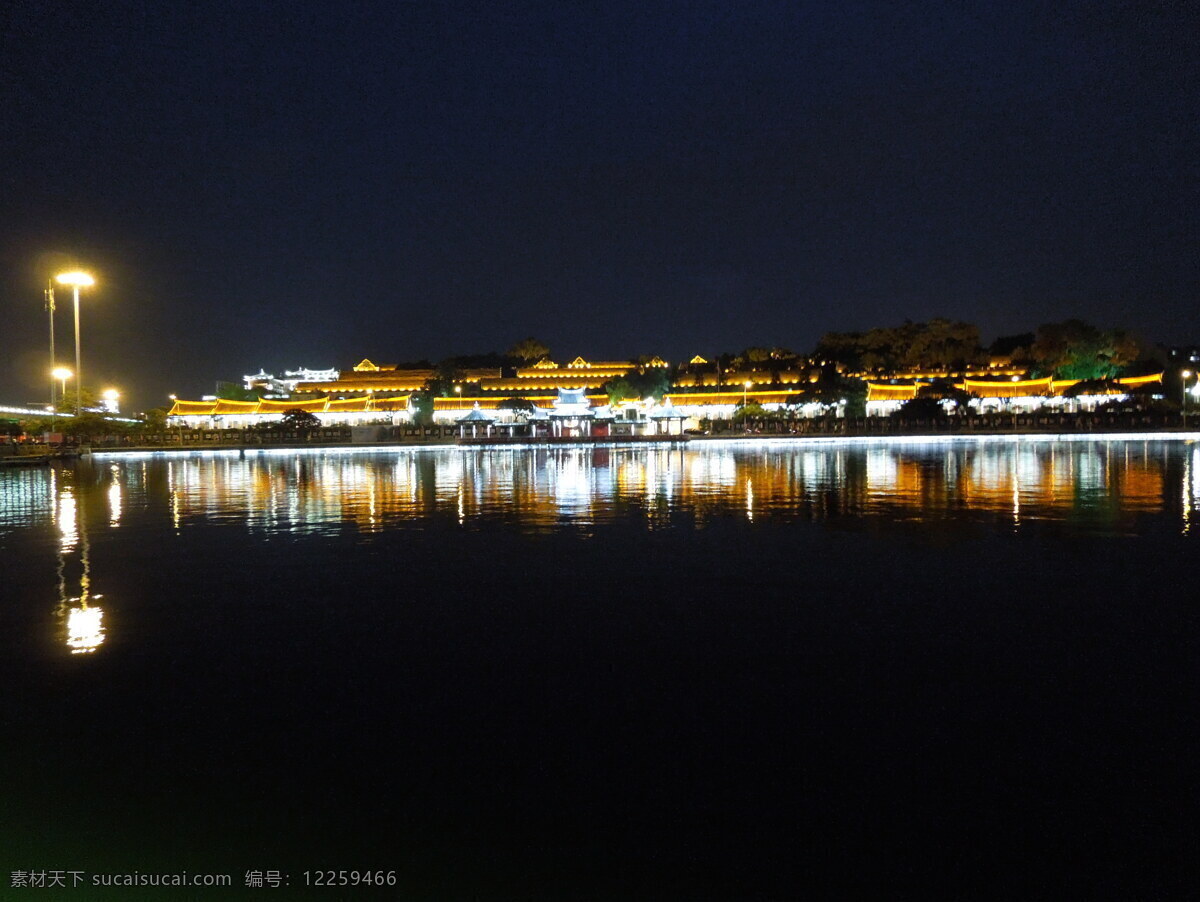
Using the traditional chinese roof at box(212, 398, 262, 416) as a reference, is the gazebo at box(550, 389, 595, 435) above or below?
below

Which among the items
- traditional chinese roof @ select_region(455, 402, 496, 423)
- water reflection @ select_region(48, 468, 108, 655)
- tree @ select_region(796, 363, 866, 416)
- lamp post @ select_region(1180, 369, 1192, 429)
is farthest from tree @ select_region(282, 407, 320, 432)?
lamp post @ select_region(1180, 369, 1192, 429)

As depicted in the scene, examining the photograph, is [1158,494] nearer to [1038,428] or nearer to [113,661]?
[113,661]

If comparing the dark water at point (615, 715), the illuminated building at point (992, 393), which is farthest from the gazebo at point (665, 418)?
the dark water at point (615, 715)

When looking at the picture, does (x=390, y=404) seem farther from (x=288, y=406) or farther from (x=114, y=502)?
(x=114, y=502)

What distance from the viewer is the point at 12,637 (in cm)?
571

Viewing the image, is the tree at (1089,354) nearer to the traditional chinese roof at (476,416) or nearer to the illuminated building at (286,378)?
the traditional chinese roof at (476,416)

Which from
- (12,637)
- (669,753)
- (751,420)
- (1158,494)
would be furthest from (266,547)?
(751,420)

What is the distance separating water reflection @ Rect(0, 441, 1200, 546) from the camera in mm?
11523

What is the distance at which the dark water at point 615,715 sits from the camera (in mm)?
3000

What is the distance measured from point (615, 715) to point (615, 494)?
1097 centimetres

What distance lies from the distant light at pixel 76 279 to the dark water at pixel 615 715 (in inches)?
1239

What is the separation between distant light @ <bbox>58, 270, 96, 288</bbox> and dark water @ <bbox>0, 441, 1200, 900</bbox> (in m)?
31.5

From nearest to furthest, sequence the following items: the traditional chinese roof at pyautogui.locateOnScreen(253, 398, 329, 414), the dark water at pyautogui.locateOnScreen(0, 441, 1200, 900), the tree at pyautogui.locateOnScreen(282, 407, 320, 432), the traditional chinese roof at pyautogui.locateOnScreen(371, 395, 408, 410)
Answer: the dark water at pyautogui.locateOnScreen(0, 441, 1200, 900) → the tree at pyautogui.locateOnScreen(282, 407, 320, 432) → the traditional chinese roof at pyautogui.locateOnScreen(253, 398, 329, 414) → the traditional chinese roof at pyautogui.locateOnScreen(371, 395, 408, 410)

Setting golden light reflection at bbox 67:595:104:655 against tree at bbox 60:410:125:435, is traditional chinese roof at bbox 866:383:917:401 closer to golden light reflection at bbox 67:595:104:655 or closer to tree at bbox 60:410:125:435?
tree at bbox 60:410:125:435
